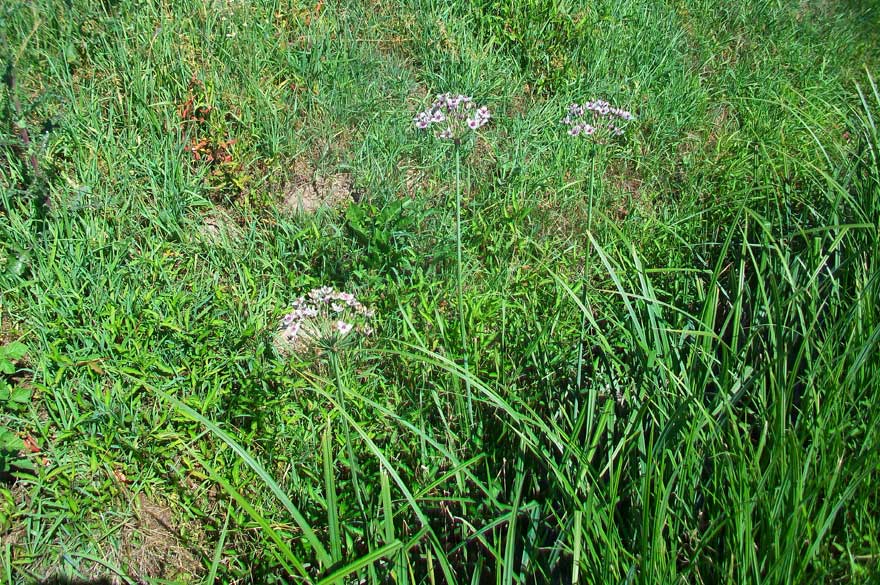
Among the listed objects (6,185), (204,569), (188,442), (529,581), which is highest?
(6,185)

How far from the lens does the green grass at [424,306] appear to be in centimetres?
200

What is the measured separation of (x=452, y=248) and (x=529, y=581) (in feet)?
5.37

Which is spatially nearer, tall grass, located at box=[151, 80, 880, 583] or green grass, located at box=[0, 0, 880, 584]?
tall grass, located at box=[151, 80, 880, 583]

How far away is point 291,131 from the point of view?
371 centimetres

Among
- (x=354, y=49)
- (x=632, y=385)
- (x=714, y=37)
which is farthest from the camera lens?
(x=714, y=37)

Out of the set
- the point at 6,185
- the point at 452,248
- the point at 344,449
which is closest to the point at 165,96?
the point at 6,185

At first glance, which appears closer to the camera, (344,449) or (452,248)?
(344,449)

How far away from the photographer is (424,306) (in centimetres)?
307

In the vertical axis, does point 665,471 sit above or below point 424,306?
above

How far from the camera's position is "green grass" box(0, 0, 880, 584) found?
200 centimetres

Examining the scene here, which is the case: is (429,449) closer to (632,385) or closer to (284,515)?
(284,515)

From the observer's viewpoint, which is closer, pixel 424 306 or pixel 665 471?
pixel 665 471

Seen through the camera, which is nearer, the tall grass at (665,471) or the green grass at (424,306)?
the tall grass at (665,471)

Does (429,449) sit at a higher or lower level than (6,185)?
lower
